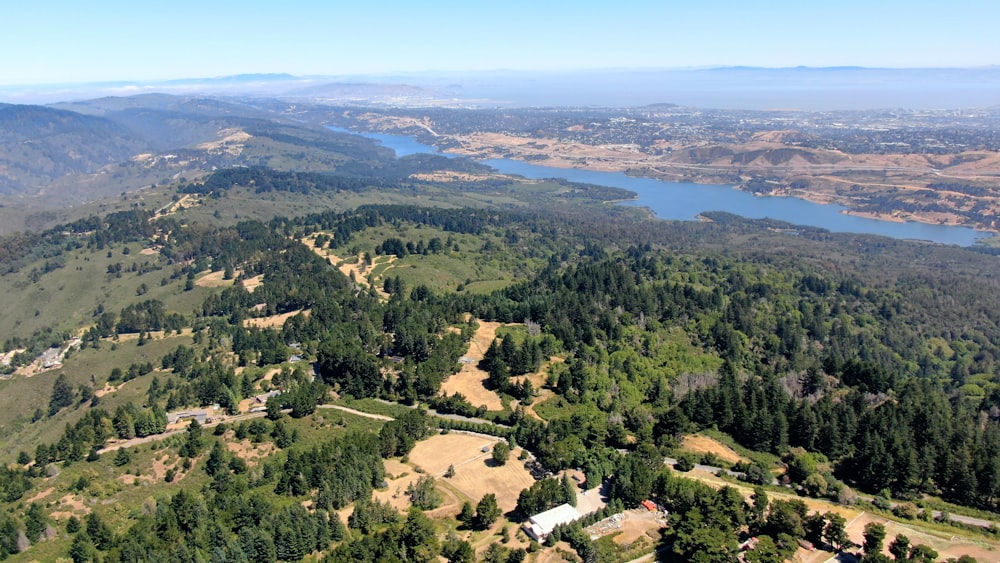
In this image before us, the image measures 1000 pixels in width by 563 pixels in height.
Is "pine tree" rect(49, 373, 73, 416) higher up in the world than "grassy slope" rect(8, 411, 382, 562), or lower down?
lower down

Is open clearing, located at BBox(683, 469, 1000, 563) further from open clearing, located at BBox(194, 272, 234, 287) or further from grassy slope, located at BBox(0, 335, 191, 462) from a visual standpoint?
open clearing, located at BBox(194, 272, 234, 287)

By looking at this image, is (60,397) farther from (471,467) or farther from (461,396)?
(471,467)

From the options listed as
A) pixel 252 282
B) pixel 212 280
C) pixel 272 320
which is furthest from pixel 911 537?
pixel 212 280

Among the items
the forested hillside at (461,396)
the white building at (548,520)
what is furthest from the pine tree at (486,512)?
the white building at (548,520)

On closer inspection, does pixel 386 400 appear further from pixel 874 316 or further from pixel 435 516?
pixel 874 316

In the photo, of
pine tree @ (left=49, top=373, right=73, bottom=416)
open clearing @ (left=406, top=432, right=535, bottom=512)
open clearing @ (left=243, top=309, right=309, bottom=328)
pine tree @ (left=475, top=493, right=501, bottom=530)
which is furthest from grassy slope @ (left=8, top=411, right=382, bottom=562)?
open clearing @ (left=243, top=309, right=309, bottom=328)

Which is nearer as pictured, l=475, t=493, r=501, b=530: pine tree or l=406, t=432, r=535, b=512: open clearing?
l=475, t=493, r=501, b=530: pine tree
